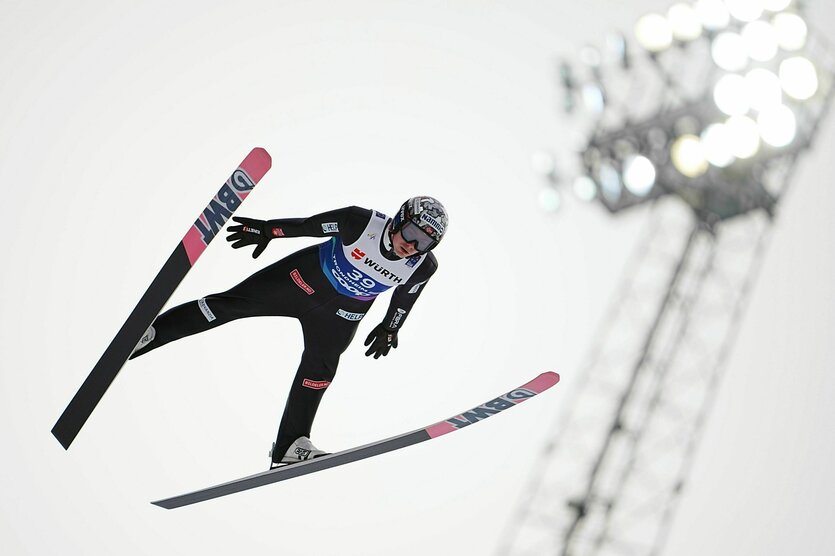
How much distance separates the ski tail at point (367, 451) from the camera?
679 centimetres

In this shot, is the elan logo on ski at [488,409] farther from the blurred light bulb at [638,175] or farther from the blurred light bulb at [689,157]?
the blurred light bulb at [689,157]

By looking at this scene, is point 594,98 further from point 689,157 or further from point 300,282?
point 300,282

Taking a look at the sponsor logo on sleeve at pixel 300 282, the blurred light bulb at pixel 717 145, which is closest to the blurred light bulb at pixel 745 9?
the blurred light bulb at pixel 717 145

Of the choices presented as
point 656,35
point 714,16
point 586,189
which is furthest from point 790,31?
point 586,189

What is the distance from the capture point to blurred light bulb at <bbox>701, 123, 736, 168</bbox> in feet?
32.4

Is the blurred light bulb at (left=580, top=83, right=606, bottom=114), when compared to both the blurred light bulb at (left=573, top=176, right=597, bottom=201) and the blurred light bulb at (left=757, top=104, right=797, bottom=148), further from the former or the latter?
the blurred light bulb at (left=757, top=104, right=797, bottom=148)

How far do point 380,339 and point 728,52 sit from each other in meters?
4.79

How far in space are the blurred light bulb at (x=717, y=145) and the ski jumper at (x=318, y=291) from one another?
400 centimetres

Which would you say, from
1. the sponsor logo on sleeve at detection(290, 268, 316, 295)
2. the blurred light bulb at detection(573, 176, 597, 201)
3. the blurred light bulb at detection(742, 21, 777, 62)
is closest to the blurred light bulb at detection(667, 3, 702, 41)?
the blurred light bulb at detection(742, 21, 777, 62)

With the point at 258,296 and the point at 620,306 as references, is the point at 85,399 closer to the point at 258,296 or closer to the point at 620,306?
the point at 258,296

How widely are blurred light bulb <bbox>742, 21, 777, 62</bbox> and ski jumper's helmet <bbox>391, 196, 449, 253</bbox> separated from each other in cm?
471

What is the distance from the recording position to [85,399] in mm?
6297

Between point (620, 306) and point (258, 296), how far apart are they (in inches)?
208

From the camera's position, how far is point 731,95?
9992 millimetres
